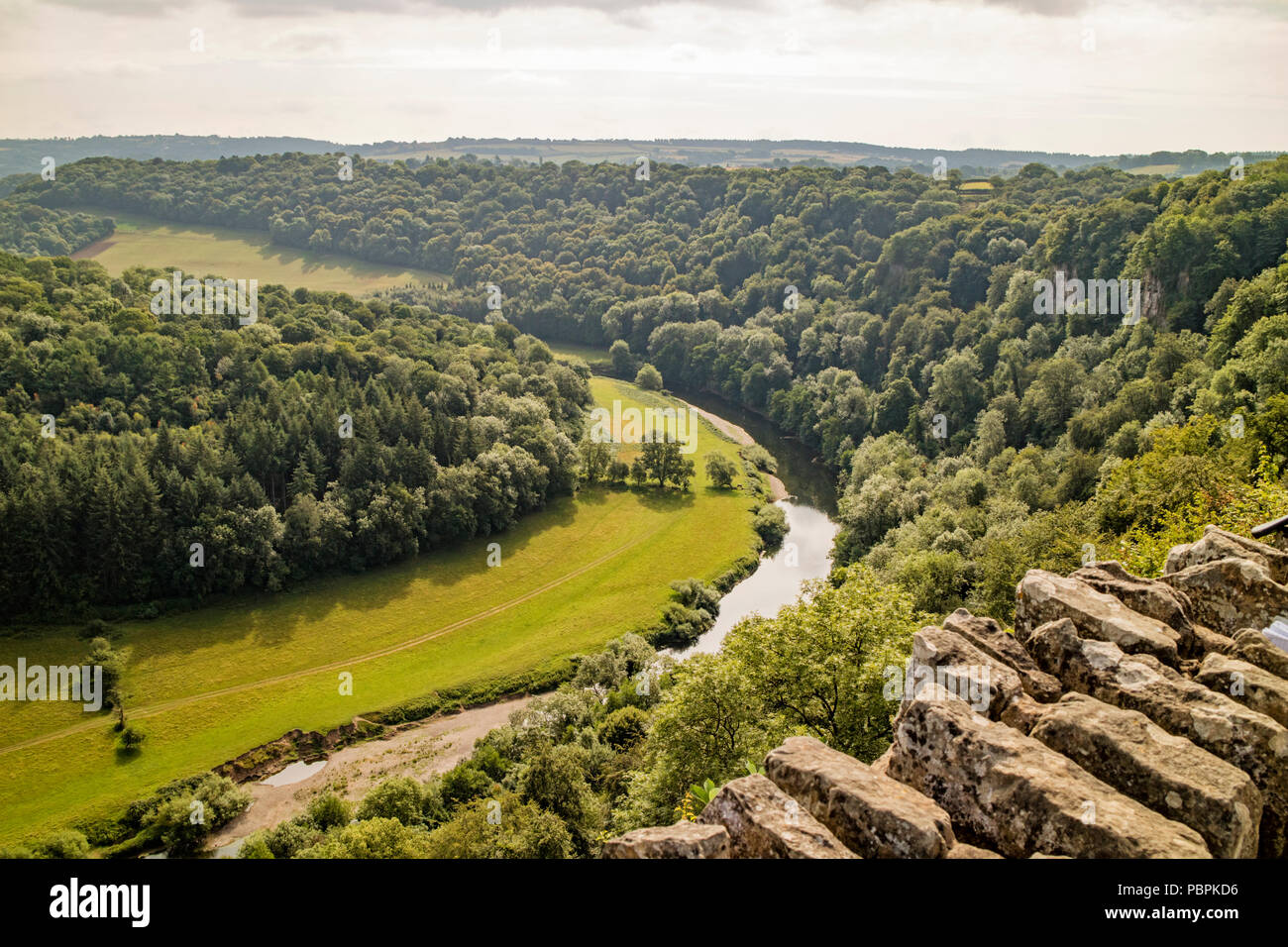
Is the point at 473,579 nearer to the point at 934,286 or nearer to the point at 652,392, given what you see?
the point at 652,392

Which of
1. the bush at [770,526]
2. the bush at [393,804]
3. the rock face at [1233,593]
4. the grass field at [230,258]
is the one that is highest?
the grass field at [230,258]

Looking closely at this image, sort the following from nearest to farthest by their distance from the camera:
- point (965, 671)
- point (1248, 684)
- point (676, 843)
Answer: point (676, 843) < point (1248, 684) < point (965, 671)

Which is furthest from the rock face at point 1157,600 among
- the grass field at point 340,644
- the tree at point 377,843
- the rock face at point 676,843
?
the grass field at point 340,644

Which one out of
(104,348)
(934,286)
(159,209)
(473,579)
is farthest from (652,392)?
(159,209)

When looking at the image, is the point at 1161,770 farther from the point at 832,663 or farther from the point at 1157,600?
the point at 832,663

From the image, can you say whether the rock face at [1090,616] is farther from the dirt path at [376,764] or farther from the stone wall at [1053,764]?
the dirt path at [376,764]

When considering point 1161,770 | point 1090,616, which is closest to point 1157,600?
point 1090,616
